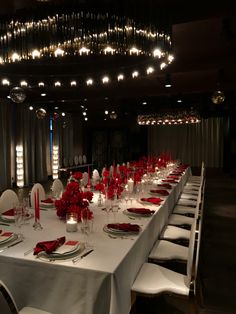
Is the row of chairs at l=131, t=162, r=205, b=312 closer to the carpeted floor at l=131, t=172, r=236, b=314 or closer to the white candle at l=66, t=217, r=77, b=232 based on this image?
the carpeted floor at l=131, t=172, r=236, b=314

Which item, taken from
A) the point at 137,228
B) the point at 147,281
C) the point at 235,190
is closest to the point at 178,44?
the point at 137,228

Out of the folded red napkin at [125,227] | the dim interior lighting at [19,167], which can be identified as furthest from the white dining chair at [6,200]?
the dim interior lighting at [19,167]

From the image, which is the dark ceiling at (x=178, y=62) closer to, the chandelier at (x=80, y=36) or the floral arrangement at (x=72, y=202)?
the chandelier at (x=80, y=36)

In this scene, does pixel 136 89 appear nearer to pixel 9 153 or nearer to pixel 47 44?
pixel 9 153

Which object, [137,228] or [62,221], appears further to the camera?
[62,221]

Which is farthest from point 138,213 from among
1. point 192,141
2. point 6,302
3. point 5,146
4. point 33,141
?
point 192,141

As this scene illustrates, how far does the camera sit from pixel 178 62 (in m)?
5.27

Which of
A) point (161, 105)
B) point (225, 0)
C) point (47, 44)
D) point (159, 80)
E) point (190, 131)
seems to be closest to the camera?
point (47, 44)

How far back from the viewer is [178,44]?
434cm

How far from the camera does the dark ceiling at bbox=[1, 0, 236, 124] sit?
2.45m

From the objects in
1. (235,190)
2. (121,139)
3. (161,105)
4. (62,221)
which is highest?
(161,105)

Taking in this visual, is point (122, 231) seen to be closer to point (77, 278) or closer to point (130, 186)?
point (77, 278)

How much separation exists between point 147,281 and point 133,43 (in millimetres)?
1934

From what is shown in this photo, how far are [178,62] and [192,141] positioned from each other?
353 inches
